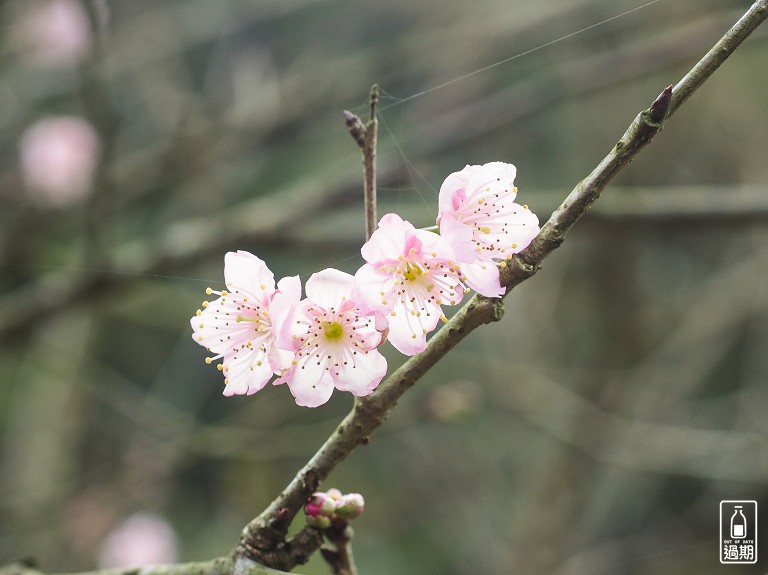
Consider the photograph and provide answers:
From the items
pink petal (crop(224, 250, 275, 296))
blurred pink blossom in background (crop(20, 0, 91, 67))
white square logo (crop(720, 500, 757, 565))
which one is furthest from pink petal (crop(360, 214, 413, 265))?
blurred pink blossom in background (crop(20, 0, 91, 67))

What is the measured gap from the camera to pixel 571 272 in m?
3.30

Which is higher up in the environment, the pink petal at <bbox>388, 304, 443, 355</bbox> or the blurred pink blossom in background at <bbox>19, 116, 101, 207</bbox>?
the blurred pink blossom in background at <bbox>19, 116, 101, 207</bbox>

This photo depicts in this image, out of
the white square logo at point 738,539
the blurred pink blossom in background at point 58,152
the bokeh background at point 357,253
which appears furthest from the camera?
the blurred pink blossom in background at point 58,152

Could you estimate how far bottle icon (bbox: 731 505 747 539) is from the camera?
1.41 metres

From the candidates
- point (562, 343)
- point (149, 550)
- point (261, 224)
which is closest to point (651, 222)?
point (261, 224)

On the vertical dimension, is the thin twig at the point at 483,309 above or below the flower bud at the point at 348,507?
above

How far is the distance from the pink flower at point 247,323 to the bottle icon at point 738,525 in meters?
1.06

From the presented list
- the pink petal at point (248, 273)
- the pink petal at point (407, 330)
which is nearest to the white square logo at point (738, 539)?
the pink petal at point (407, 330)

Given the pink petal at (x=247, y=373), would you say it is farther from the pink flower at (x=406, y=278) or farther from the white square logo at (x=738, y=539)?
the white square logo at (x=738, y=539)

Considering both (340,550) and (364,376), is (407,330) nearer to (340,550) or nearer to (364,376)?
(364,376)

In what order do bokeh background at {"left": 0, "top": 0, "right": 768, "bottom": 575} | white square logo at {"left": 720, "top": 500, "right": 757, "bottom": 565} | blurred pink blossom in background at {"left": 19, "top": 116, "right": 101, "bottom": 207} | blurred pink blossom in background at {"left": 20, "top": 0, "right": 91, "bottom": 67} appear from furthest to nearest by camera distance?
1. blurred pink blossom in background at {"left": 19, "top": 116, "right": 101, "bottom": 207}
2. blurred pink blossom in background at {"left": 20, "top": 0, "right": 91, "bottom": 67}
3. bokeh background at {"left": 0, "top": 0, "right": 768, "bottom": 575}
4. white square logo at {"left": 720, "top": 500, "right": 757, "bottom": 565}

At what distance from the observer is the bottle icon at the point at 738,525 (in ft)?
4.62

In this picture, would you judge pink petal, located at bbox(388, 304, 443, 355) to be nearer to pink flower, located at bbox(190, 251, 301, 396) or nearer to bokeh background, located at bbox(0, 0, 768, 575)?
pink flower, located at bbox(190, 251, 301, 396)

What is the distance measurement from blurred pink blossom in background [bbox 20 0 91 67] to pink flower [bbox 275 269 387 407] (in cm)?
261
